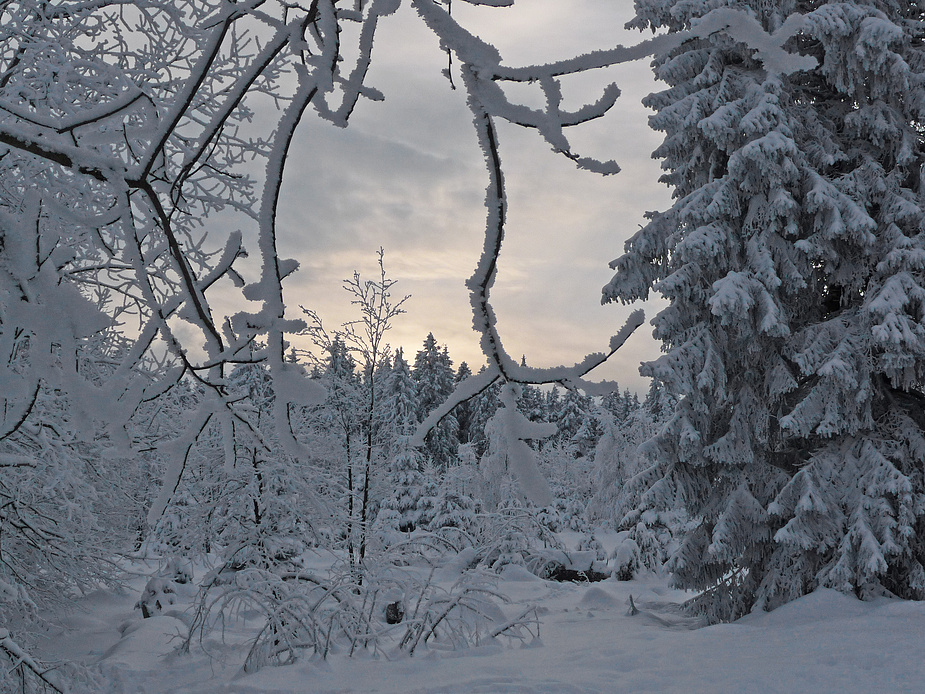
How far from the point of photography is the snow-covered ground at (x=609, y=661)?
240 inches

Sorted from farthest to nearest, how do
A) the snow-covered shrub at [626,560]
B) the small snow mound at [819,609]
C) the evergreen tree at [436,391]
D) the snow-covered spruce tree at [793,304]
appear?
the evergreen tree at [436,391] < the snow-covered shrub at [626,560] < the snow-covered spruce tree at [793,304] < the small snow mound at [819,609]

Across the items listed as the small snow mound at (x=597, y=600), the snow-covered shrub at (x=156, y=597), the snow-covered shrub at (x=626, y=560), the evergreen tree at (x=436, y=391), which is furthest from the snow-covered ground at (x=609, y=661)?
the evergreen tree at (x=436, y=391)

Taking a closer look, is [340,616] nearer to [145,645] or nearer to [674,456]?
[145,645]

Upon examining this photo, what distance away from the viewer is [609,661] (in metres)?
7.09

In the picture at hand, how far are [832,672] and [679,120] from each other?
6966 mm

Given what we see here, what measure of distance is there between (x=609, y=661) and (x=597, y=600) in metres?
6.14

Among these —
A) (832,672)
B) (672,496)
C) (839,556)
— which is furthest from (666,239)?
(832,672)

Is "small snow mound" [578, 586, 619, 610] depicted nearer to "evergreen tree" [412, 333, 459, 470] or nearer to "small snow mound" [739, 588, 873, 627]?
"small snow mound" [739, 588, 873, 627]

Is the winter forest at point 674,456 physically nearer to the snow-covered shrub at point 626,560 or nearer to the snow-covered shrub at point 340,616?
the snow-covered shrub at point 340,616

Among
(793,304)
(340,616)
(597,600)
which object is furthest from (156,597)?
(793,304)

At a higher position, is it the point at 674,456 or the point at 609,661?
the point at 674,456

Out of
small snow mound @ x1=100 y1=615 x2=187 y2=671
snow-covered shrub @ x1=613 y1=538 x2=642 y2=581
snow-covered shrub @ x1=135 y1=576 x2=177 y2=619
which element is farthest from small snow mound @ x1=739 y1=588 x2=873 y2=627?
snow-covered shrub @ x1=613 y1=538 x2=642 y2=581

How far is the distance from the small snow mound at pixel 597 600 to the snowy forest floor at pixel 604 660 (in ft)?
10.8

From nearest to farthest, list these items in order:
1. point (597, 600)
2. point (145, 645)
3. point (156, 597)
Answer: point (145, 645)
point (156, 597)
point (597, 600)
